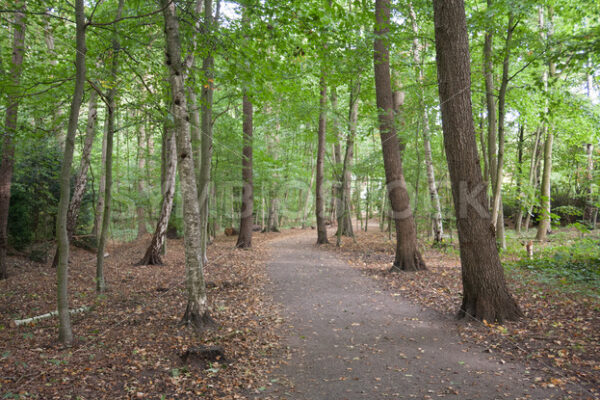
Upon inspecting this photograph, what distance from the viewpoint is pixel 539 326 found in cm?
512

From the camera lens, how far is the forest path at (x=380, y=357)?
3734 millimetres

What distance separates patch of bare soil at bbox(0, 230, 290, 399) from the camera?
146 inches

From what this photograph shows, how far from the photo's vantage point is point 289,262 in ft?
39.0

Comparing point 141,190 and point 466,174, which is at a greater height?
point 141,190

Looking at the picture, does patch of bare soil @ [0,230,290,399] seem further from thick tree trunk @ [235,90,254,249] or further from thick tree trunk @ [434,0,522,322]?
thick tree trunk @ [235,90,254,249]

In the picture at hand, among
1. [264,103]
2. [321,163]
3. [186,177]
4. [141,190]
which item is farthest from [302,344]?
[141,190]

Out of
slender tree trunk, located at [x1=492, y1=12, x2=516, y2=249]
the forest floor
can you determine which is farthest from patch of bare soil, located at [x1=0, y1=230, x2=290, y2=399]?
slender tree trunk, located at [x1=492, y1=12, x2=516, y2=249]

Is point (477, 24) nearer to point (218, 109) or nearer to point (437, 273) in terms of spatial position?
point (437, 273)

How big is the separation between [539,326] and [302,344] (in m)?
3.47

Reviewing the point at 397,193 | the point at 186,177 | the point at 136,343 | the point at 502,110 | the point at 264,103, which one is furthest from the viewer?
the point at 264,103

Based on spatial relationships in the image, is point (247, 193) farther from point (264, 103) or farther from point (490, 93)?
point (490, 93)

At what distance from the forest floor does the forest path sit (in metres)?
0.02

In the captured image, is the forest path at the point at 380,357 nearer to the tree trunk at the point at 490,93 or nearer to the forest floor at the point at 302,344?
the forest floor at the point at 302,344

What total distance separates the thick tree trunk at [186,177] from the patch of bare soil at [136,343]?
369mm
